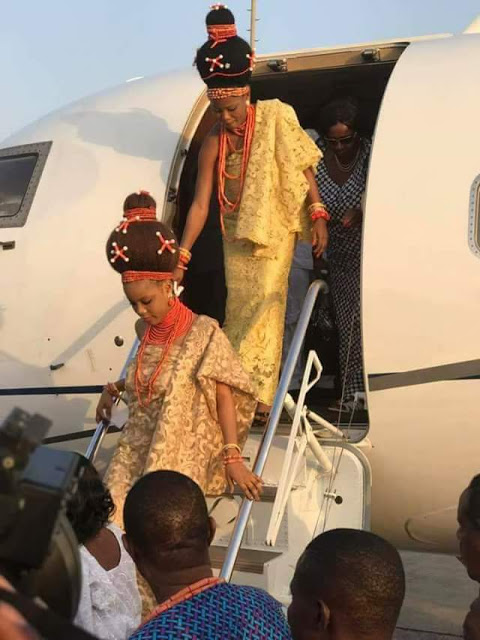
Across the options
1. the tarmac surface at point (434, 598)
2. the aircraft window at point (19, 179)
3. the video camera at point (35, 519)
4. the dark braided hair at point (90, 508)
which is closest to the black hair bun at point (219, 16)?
the aircraft window at point (19, 179)

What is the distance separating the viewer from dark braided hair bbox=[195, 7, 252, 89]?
16.4 feet

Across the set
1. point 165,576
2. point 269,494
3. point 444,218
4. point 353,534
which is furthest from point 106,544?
point 444,218

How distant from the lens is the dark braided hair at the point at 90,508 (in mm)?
3111

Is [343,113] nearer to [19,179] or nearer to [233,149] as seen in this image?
[233,149]

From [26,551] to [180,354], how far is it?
325 centimetres

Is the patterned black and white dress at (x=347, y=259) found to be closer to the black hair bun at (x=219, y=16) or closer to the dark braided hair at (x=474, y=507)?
the black hair bun at (x=219, y=16)

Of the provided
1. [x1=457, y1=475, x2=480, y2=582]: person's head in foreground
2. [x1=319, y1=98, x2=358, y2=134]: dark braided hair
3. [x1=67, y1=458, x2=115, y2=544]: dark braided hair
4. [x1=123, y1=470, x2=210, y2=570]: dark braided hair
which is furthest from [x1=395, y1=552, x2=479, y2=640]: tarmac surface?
[x1=123, y1=470, x2=210, y2=570]: dark braided hair

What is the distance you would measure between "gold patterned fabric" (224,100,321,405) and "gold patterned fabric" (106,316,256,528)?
0.65 metres

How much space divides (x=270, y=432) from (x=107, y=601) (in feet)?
5.23

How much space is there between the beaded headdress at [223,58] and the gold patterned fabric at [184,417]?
54.9 inches

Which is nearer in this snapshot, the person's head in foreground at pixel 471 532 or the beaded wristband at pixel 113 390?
the person's head in foreground at pixel 471 532

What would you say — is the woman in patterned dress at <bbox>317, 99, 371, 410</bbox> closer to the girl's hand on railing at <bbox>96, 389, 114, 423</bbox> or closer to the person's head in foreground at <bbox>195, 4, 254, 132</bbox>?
the person's head in foreground at <bbox>195, 4, 254, 132</bbox>

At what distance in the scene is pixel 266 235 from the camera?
5.33m

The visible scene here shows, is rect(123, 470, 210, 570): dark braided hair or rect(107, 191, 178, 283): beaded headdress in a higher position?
rect(107, 191, 178, 283): beaded headdress
